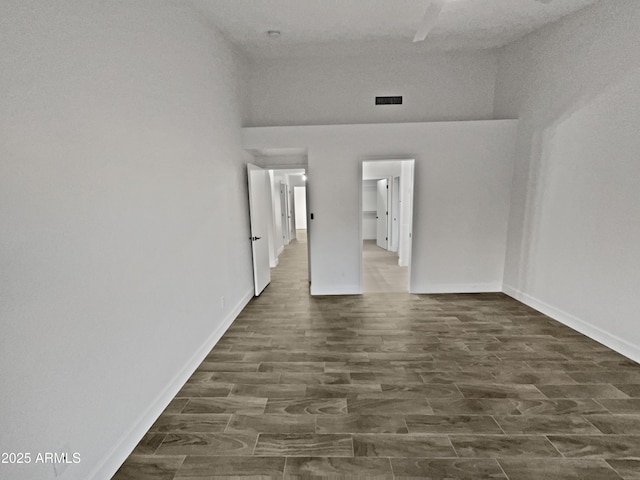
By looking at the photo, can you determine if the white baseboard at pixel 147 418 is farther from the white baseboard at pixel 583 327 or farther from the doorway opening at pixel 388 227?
the white baseboard at pixel 583 327

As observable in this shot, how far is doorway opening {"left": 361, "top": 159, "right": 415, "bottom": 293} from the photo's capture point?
4852mm

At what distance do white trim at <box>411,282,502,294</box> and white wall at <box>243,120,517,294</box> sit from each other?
15 mm

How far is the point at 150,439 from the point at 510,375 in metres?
2.78

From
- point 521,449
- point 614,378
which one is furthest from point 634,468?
point 614,378

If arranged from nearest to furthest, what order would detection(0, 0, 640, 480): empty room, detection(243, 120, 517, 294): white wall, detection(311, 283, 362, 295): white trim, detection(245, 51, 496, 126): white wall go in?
detection(0, 0, 640, 480): empty room → detection(243, 120, 517, 294): white wall → detection(245, 51, 496, 126): white wall → detection(311, 283, 362, 295): white trim

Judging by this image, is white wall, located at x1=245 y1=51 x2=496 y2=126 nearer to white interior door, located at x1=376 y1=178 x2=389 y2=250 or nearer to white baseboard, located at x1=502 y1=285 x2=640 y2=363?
white baseboard, located at x1=502 y1=285 x2=640 y2=363

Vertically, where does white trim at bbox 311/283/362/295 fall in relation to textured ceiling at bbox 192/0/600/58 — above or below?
below

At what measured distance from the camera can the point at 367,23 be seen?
3199mm

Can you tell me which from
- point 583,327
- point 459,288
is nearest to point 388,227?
point 459,288

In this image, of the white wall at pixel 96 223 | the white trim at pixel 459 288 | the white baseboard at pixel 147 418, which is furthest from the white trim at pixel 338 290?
the white wall at pixel 96 223

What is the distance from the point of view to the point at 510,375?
2404 mm

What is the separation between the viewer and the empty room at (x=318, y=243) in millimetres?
1317

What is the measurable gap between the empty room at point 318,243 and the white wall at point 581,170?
0.02 m

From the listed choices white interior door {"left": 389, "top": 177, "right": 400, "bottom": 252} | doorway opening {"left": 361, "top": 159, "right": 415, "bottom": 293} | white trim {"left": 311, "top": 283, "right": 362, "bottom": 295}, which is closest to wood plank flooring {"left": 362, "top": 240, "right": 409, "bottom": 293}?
doorway opening {"left": 361, "top": 159, "right": 415, "bottom": 293}
